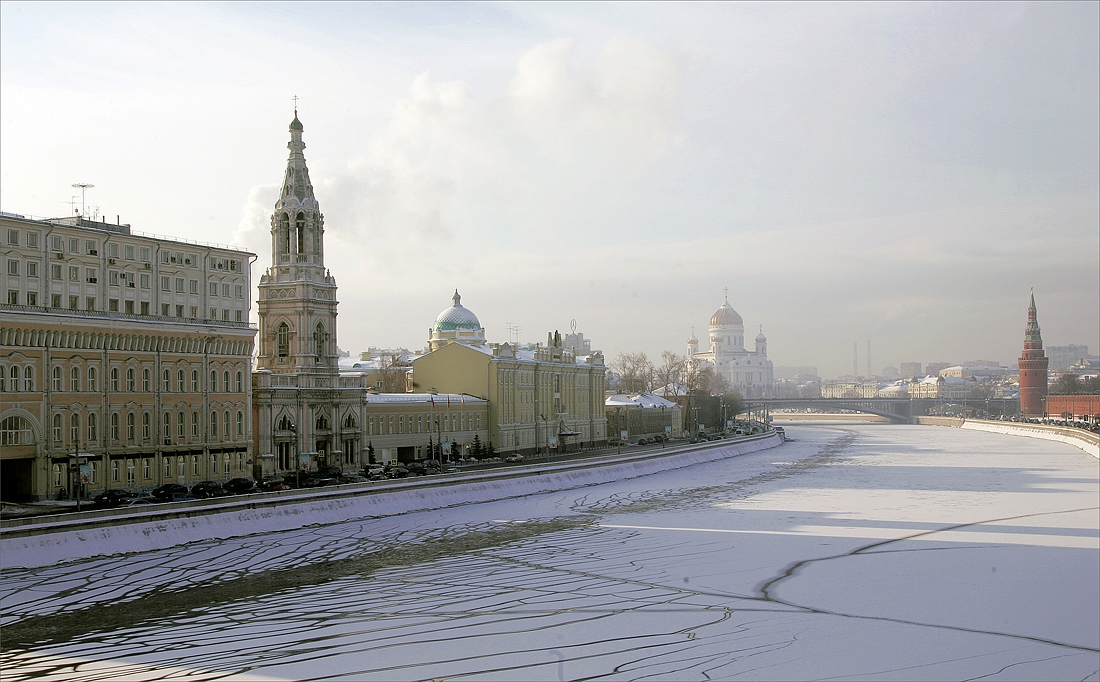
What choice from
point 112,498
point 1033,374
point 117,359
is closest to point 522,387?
point 117,359

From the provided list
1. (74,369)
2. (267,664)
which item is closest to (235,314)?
(74,369)

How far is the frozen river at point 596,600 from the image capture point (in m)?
23.7

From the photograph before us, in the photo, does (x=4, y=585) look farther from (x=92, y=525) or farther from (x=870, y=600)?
(x=870, y=600)

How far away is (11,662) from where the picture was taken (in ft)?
78.0

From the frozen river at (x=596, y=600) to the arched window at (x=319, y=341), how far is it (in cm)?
1520

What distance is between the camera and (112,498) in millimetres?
44250

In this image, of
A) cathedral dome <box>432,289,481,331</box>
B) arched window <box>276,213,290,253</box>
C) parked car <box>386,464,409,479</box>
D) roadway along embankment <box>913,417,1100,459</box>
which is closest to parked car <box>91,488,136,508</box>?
parked car <box>386,464,409,479</box>

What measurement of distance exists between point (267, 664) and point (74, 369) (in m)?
29.7

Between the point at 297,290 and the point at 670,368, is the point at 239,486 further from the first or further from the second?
the point at 670,368

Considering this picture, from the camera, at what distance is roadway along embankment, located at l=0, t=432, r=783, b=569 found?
3644 cm

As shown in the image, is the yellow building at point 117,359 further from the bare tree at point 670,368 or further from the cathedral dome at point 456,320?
the bare tree at point 670,368

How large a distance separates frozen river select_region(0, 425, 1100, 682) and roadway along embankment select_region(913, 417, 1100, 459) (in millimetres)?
51817

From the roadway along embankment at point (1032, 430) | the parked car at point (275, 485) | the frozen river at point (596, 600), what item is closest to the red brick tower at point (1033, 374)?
the roadway along embankment at point (1032, 430)

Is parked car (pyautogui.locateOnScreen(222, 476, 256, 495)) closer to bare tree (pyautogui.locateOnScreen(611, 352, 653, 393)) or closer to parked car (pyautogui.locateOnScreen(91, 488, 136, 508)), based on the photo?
parked car (pyautogui.locateOnScreen(91, 488, 136, 508))
